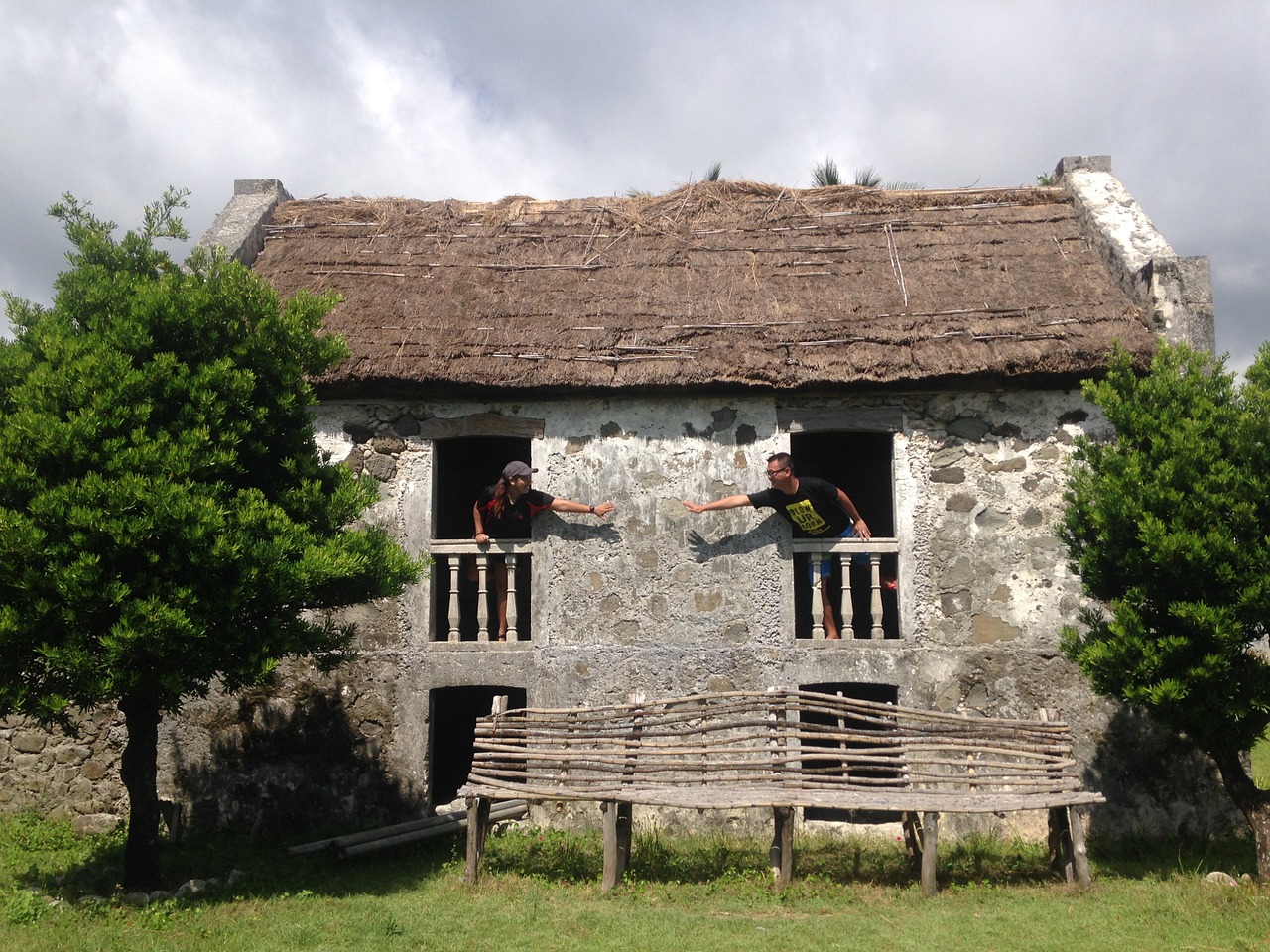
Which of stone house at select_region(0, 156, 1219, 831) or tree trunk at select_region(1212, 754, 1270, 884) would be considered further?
stone house at select_region(0, 156, 1219, 831)

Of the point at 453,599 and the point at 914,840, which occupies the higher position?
the point at 453,599

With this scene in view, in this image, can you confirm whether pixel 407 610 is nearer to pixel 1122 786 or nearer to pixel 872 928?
pixel 872 928

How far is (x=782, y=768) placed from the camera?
6879 millimetres

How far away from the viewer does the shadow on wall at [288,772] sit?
26.6 feet

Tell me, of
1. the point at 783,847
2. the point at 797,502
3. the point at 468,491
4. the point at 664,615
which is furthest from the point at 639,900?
the point at 468,491

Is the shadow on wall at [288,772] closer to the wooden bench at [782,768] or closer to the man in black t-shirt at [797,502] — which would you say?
the wooden bench at [782,768]

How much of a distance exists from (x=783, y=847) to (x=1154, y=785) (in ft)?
10.3


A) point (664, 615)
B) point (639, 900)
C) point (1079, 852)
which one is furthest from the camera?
point (664, 615)

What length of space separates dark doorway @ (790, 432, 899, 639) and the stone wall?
1.12 m

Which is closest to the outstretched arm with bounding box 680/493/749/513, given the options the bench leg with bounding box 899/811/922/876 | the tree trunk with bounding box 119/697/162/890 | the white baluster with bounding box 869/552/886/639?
the white baluster with bounding box 869/552/886/639

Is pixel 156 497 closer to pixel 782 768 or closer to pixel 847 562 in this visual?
pixel 782 768

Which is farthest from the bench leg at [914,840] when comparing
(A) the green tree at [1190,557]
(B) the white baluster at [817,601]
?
(B) the white baluster at [817,601]

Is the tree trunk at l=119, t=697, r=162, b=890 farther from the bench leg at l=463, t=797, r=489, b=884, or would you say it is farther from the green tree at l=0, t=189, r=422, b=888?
the bench leg at l=463, t=797, r=489, b=884

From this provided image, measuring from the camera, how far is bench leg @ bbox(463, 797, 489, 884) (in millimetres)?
6824
